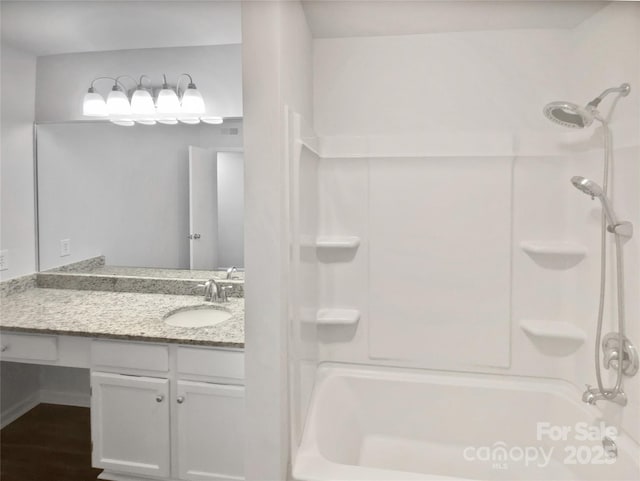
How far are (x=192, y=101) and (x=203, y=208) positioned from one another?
63cm

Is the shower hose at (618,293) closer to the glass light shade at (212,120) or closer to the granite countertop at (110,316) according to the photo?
the granite countertop at (110,316)

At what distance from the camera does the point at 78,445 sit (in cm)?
241

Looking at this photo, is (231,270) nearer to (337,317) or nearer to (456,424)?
(337,317)

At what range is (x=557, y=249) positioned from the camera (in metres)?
1.88

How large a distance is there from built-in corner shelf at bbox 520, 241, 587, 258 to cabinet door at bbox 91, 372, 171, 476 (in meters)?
1.80

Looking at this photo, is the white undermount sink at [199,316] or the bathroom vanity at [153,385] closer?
the bathroom vanity at [153,385]

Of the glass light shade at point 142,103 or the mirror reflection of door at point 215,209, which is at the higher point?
the glass light shade at point 142,103

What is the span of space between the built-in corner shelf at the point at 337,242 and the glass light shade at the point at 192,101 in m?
1.09

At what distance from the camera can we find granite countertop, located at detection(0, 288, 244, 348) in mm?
1863

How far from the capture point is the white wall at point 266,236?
1322mm

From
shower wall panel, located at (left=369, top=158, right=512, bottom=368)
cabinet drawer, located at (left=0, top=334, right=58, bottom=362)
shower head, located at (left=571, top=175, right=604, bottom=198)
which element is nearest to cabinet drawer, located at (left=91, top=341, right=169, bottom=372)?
Result: cabinet drawer, located at (left=0, top=334, right=58, bottom=362)

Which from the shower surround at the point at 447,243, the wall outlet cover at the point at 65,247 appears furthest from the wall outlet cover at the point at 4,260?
the shower surround at the point at 447,243

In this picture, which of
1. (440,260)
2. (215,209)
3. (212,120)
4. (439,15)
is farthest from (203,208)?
(439,15)

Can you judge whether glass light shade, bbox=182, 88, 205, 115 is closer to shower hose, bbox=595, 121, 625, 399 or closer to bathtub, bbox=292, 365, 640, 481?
bathtub, bbox=292, 365, 640, 481
